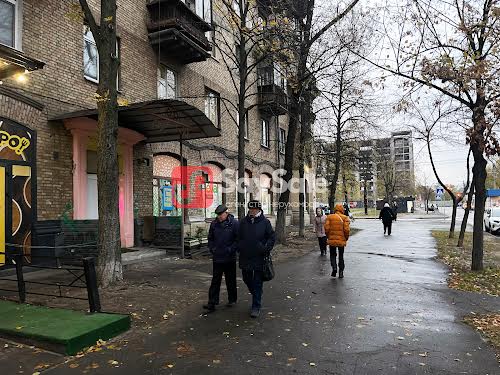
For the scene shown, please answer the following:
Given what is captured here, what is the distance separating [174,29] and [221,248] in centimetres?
915

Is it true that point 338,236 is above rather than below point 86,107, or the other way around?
below

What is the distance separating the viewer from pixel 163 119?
11.0 m

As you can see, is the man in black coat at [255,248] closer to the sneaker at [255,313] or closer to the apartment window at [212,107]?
the sneaker at [255,313]

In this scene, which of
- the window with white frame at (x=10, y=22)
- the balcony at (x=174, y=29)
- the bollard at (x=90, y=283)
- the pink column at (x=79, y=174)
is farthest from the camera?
the balcony at (x=174, y=29)

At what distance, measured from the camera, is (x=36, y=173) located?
919 centimetres

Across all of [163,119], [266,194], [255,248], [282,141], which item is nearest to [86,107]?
[163,119]

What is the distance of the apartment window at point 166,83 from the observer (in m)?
13.9

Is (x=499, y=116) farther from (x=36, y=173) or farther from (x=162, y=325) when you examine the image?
(x=36, y=173)

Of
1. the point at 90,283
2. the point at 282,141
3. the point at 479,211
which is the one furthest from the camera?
the point at 282,141

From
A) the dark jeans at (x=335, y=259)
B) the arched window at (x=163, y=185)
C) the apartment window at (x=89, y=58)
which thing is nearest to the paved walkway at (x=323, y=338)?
the dark jeans at (x=335, y=259)

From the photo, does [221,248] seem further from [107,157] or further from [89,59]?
[89,59]

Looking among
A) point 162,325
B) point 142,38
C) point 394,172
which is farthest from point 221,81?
point 394,172

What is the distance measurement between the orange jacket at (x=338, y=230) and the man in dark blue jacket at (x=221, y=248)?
11.1 ft

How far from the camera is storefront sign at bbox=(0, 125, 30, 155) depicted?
8.53 meters
